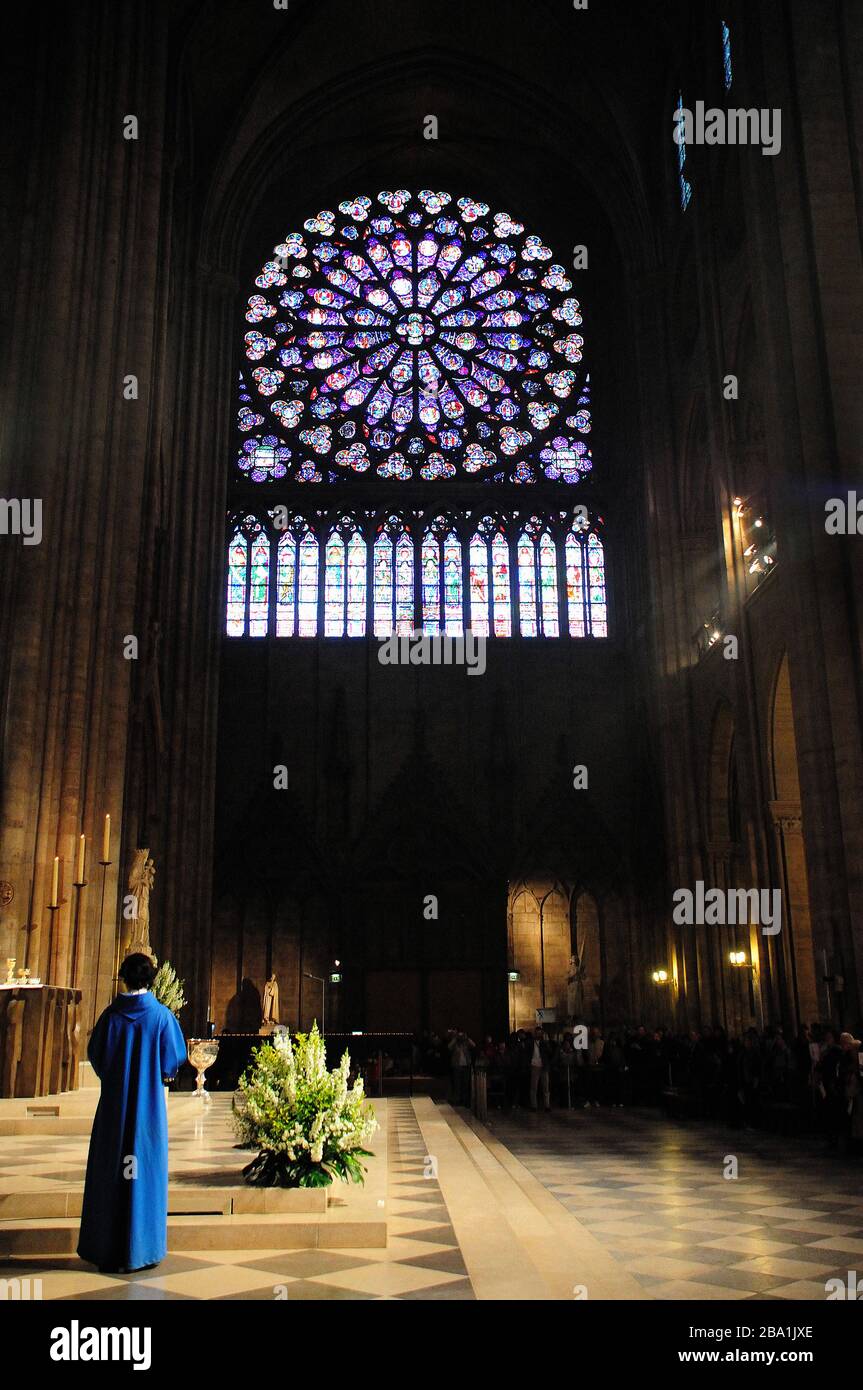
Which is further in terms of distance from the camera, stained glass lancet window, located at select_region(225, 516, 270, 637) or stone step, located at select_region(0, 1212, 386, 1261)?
stained glass lancet window, located at select_region(225, 516, 270, 637)

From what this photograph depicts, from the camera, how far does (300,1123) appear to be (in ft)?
19.1

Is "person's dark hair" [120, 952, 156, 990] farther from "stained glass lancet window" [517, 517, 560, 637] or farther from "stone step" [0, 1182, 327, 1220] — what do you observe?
"stained glass lancet window" [517, 517, 560, 637]

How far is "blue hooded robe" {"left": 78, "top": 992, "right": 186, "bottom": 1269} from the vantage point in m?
4.66

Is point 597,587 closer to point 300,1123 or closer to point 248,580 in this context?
point 248,580

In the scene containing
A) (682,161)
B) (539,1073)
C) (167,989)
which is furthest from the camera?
(682,161)

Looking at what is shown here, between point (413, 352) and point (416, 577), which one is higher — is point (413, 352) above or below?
above

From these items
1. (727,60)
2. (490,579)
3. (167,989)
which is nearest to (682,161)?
(727,60)

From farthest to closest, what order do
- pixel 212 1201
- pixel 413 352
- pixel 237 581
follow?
pixel 413 352 → pixel 237 581 → pixel 212 1201

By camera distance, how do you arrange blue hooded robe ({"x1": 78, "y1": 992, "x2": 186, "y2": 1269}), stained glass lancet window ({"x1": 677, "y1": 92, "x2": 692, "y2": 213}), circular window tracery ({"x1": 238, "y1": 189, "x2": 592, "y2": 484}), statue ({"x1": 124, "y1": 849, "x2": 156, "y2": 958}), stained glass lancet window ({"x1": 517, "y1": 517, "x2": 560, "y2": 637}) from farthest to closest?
1. circular window tracery ({"x1": 238, "y1": 189, "x2": 592, "y2": 484})
2. stained glass lancet window ({"x1": 517, "y1": 517, "x2": 560, "y2": 637})
3. stained glass lancet window ({"x1": 677, "y1": 92, "x2": 692, "y2": 213})
4. statue ({"x1": 124, "y1": 849, "x2": 156, "y2": 958})
5. blue hooded robe ({"x1": 78, "y1": 992, "x2": 186, "y2": 1269})

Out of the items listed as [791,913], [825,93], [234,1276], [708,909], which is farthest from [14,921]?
[825,93]

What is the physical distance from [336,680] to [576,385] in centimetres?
1017

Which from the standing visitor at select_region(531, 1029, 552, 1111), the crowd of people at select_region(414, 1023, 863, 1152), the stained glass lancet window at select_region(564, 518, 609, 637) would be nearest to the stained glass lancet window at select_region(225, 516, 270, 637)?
the stained glass lancet window at select_region(564, 518, 609, 637)

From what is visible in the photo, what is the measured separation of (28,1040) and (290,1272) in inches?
215

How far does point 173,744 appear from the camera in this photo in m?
22.1
